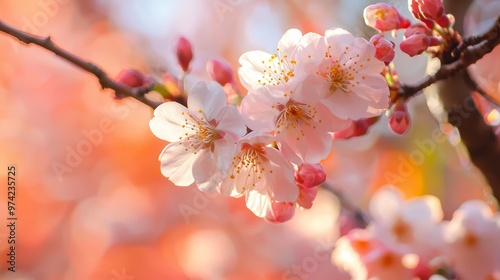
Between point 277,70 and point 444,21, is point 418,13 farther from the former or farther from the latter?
point 277,70

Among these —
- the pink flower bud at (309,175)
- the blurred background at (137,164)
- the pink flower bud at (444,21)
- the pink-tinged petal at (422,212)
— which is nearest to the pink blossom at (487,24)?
the blurred background at (137,164)

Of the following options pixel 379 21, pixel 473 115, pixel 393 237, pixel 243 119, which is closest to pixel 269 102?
pixel 243 119

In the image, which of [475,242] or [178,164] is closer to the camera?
[178,164]

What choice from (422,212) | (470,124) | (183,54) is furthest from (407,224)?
(183,54)

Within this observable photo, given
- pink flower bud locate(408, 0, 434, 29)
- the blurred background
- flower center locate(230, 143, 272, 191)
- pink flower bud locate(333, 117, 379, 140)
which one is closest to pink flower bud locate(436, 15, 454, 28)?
pink flower bud locate(408, 0, 434, 29)

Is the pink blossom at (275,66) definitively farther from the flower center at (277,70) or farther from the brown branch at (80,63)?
the brown branch at (80,63)

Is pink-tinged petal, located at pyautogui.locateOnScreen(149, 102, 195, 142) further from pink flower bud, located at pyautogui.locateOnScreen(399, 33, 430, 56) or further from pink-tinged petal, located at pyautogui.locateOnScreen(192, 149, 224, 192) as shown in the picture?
pink flower bud, located at pyautogui.locateOnScreen(399, 33, 430, 56)
